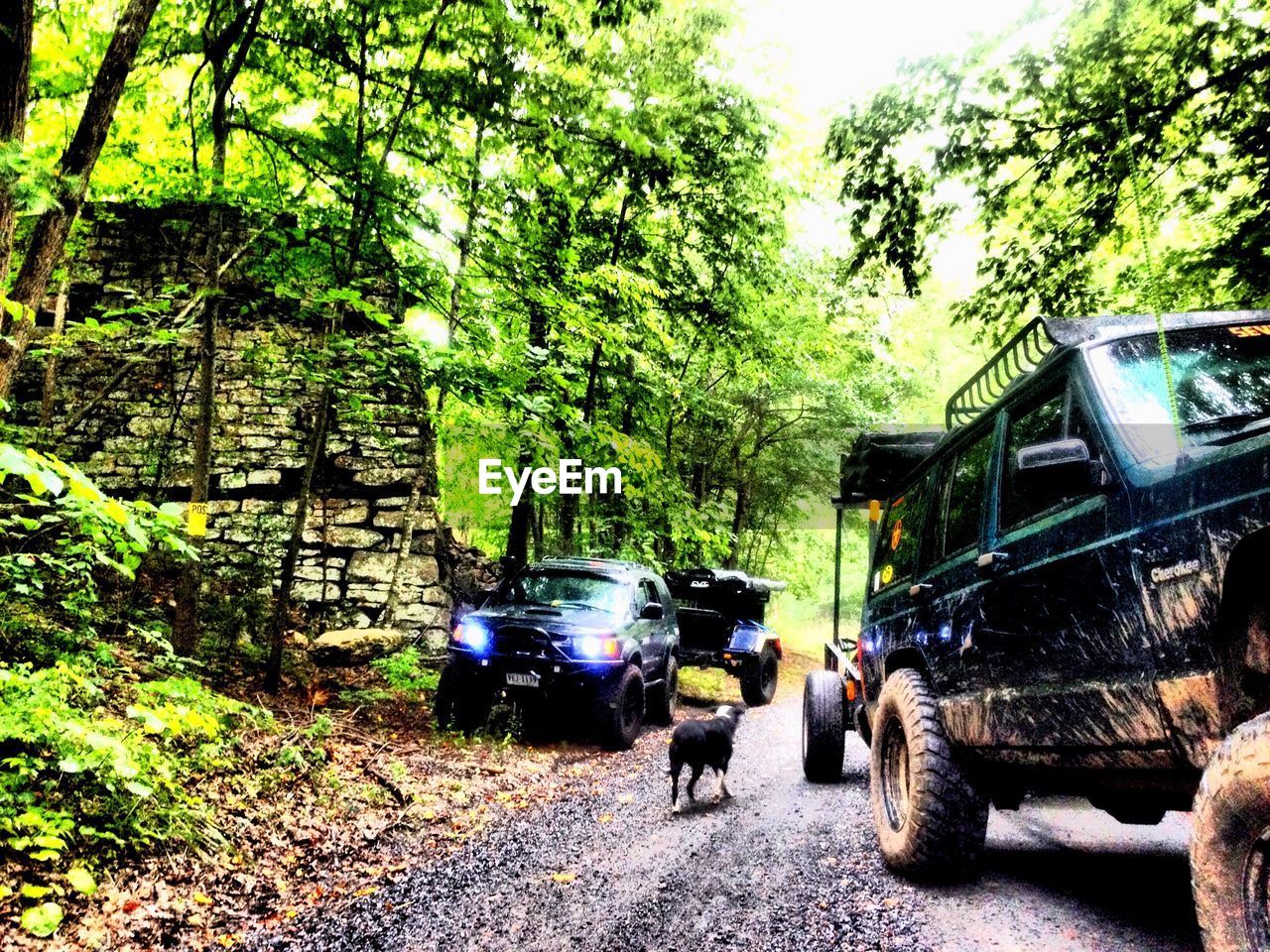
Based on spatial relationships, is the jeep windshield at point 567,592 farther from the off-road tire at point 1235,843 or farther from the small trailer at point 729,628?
the off-road tire at point 1235,843

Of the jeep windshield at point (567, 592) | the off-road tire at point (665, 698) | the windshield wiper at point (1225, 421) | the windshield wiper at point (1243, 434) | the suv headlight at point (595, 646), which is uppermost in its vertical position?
the windshield wiper at point (1225, 421)

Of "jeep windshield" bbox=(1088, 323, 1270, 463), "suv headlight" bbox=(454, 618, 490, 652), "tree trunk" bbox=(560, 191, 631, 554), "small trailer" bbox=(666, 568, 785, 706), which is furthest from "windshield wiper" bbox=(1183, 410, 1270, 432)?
"small trailer" bbox=(666, 568, 785, 706)

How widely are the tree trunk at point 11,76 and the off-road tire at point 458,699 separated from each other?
5230 millimetres

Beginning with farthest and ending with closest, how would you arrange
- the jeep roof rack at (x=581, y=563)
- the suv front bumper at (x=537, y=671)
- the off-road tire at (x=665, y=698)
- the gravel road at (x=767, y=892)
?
1. the off-road tire at (x=665, y=698)
2. the jeep roof rack at (x=581, y=563)
3. the suv front bumper at (x=537, y=671)
4. the gravel road at (x=767, y=892)

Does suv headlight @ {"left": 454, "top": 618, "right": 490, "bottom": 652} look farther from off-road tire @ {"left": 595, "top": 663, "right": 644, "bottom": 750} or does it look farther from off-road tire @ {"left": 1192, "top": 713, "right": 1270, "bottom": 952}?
off-road tire @ {"left": 1192, "top": 713, "right": 1270, "bottom": 952}

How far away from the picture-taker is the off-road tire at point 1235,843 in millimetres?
1600

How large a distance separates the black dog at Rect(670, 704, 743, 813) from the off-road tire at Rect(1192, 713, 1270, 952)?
402cm

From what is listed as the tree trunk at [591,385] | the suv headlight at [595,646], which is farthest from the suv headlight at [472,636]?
the tree trunk at [591,385]

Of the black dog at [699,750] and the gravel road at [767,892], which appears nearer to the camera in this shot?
the gravel road at [767,892]

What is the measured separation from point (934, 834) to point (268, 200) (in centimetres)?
719

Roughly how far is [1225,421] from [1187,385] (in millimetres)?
272

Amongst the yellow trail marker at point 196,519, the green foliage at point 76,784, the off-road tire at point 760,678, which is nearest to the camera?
the green foliage at point 76,784

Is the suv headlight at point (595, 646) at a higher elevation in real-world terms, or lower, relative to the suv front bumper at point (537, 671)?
higher

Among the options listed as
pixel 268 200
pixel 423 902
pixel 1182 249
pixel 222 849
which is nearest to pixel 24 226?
pixel 268 200
